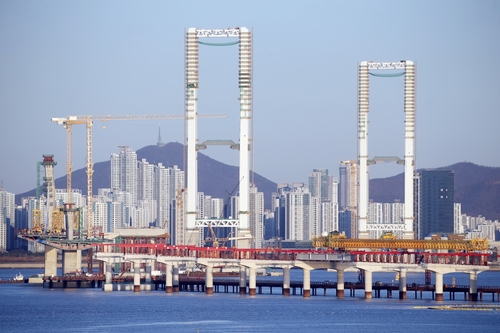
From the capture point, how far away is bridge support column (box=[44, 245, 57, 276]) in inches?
5477

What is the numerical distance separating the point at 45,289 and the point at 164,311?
37.2 metres

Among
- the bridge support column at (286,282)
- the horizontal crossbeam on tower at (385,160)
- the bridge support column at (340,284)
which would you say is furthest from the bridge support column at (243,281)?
→ the horizontal crossbeam on tower at (385,160)

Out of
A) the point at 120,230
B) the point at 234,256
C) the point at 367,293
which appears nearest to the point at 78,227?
the point at 120,230

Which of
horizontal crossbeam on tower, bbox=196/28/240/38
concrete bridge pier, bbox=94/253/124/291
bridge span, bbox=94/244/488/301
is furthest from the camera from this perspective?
concrete bridge pier, bbox=94/253/124/291

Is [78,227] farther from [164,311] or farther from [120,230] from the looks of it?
[164,311]

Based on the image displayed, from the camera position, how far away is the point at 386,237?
124000mm

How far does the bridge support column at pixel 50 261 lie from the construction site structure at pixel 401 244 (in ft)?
111

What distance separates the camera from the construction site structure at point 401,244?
4355 inches

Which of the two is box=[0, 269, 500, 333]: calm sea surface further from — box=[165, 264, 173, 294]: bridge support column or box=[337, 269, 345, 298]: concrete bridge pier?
box=[165, 264, 173, 294]: bridge support column

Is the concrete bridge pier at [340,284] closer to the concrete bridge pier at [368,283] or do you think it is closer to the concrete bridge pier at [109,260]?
the concrete bridge pier at [368,283]

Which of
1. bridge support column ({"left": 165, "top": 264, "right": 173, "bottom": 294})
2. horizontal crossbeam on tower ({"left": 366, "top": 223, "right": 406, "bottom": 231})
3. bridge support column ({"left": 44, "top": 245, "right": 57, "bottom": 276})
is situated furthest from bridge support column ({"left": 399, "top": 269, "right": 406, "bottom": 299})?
bridge support column ({"left": 44, "top": 245, "right": 57, "bottom": 276})

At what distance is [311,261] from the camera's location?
112m

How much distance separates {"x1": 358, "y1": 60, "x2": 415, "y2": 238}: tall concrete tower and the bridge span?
53.3 ft

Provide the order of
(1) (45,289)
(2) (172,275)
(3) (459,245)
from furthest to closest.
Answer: (1) (45,289), (2) (172,275), (3) (459,245)
